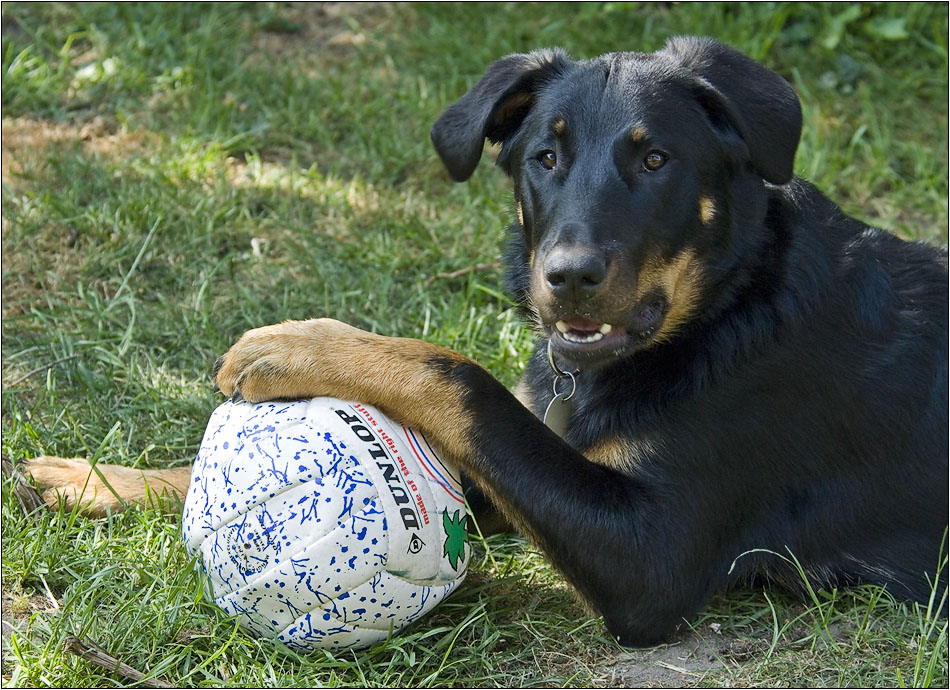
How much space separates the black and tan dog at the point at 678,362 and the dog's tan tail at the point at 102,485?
26.1 inches

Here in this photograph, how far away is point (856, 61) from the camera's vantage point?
7.16 meters

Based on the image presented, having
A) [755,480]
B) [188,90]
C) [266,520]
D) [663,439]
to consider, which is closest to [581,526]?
[663,439]

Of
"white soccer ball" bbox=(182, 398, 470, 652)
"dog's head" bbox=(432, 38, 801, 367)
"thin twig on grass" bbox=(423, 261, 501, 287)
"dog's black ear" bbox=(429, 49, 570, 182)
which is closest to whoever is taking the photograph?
"white soccer ball" bbox=(182, 398, 470, 652)

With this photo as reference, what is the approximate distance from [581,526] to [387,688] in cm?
75

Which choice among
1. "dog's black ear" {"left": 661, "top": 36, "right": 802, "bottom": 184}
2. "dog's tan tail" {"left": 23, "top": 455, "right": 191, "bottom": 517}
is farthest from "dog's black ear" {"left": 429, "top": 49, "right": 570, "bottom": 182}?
"dog's tan tail" {"left": 23, "top": 455, "right": 191, "bottom": 517}

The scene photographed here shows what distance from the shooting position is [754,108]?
3.52m

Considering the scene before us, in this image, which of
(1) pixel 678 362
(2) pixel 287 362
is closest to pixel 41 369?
(2) pixel 287 362

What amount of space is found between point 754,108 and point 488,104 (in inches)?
33.7

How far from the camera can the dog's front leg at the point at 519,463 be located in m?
3.44

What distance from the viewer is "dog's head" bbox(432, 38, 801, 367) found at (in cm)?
339

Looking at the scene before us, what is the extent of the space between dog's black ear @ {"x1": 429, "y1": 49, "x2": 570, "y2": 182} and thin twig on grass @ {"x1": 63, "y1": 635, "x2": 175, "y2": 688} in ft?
6.11

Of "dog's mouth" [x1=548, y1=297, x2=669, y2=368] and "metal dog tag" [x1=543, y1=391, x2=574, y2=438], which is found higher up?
"dog's mouth" [x1=548, y1=297, x2=669, y2=368]

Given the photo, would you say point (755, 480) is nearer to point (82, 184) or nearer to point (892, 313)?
point (892, 313)

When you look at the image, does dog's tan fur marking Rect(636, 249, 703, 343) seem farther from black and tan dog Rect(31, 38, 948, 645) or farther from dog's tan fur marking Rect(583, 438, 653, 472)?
dog's tan fur marking Rect(583, 438, 653, 472)
